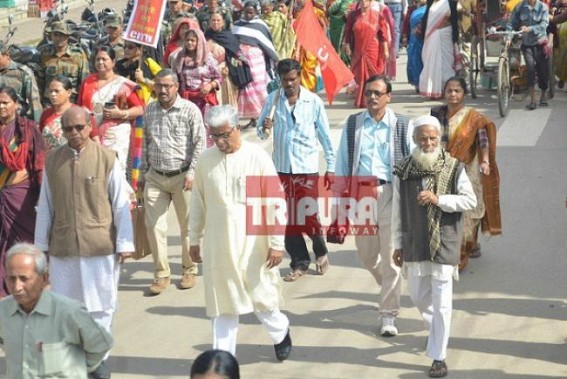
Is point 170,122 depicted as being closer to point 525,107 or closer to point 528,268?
point 528,268

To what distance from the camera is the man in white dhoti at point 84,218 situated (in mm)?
7430

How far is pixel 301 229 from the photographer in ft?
32.0

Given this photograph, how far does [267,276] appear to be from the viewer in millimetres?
7582

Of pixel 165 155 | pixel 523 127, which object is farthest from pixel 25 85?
pixel 523 127

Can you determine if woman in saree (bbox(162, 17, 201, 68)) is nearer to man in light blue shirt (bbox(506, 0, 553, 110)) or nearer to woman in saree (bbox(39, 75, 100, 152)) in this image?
woman in saree (bbox(39, 75, 100, 152))

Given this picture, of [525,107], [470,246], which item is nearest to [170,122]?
[470,246]

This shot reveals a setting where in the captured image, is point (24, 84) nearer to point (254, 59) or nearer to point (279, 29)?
point (254, 59)

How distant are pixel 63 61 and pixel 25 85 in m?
Answer: 1.28

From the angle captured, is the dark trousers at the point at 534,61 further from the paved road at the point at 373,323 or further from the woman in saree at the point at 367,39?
the paved road at the point at 373,323

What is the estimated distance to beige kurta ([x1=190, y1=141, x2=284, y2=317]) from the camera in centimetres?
743

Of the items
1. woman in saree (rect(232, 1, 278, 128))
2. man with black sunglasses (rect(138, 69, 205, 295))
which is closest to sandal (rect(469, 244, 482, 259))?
man with black sunglasses (rect(138, 69, 205, 295))

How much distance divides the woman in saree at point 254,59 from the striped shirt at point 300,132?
5.32 meters

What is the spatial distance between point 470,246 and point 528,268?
0.46 meters

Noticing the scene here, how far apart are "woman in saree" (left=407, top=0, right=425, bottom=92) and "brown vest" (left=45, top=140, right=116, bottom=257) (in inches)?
400
